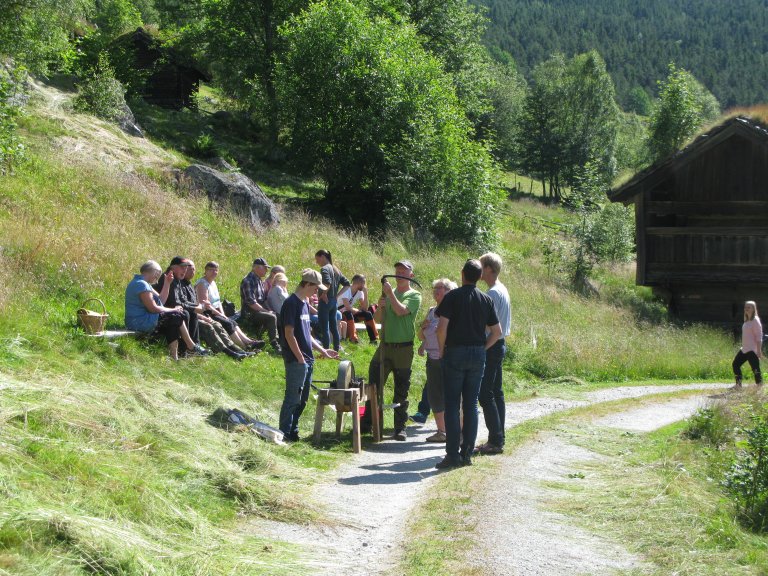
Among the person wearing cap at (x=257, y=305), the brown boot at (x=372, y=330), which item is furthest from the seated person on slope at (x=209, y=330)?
the brown boot at (x=372, y=330)

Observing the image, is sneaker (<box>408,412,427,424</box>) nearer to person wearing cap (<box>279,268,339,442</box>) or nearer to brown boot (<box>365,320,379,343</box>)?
person wearing cap (<box>279,268,339,442</box>)

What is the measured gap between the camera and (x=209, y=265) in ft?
48.2

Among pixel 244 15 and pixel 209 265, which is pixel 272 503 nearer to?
pixel 209 265

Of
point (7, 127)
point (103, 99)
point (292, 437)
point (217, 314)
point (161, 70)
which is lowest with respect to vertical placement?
point (292, 437)

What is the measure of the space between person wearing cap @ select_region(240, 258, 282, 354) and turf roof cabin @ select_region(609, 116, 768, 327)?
13.9 metres

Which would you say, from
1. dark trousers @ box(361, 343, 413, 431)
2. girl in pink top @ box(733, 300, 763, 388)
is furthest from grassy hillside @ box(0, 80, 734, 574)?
girl in pink top @ box(733, 300, 763, 388)

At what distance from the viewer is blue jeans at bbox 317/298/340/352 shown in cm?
1562

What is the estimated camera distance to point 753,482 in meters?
8.27

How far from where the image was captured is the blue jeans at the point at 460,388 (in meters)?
9.41

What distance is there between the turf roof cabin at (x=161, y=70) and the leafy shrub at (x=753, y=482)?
1504 inches

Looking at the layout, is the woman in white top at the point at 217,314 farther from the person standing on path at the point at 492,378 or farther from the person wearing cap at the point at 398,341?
the person standing on path at the point at 492,378

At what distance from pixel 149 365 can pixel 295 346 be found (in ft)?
9.29

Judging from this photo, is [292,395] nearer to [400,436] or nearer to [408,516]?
[400,436]

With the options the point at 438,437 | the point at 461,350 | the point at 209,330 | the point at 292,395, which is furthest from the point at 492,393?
the point at 209,330
